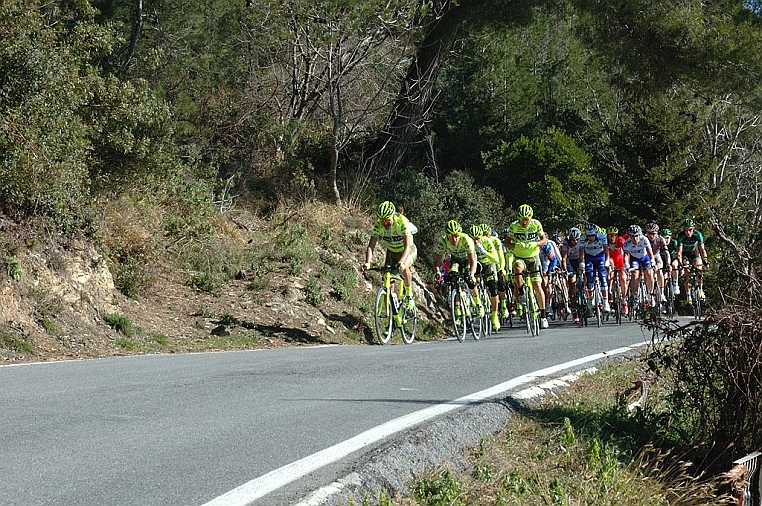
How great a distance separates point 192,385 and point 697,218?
22734mm

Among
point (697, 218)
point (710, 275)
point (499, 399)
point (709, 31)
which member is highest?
point (709, 31)

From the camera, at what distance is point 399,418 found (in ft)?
22.5

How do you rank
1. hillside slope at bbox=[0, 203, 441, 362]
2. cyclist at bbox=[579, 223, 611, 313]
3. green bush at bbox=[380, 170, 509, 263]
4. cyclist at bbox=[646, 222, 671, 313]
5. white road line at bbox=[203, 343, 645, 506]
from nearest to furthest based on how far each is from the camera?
white road line at bbox=[203, 343, 645, 506] → hillside slope at bbox=[0, 203, 441, 362] → cyclist at bbox=[579, 223, 611, 313] → cyclist at bbox=[646, 222, 671, 313] → green bush at bbox=[380, 170, 509, 263]

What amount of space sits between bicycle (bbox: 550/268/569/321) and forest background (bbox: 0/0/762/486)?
11.4 feet

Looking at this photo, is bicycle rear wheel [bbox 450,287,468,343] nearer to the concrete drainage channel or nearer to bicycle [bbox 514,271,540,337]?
bicycle [bbox 514,271,540,337]

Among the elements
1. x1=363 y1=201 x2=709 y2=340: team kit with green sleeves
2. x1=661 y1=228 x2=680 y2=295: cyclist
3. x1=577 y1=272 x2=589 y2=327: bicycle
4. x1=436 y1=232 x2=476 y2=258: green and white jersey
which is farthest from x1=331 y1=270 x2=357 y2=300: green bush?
x1=661 y1=228 x2=680 y2=295: cyclist

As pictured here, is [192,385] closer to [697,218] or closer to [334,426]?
[334,426]

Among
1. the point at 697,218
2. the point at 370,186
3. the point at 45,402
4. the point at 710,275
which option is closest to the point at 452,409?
the point at 710,275

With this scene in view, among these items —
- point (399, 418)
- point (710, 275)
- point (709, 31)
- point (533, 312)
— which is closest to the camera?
point (399, 418)

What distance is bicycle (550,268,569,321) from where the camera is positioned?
21359 millimetres

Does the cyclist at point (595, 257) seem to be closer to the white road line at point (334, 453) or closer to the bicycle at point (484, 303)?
the bicycle at point (484, 303)

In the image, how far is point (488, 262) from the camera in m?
18.7

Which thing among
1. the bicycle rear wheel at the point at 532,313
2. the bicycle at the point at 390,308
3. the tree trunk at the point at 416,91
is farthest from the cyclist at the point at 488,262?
the tree trunk at the point at 416,91

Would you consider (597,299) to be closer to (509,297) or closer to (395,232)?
(509,297)
